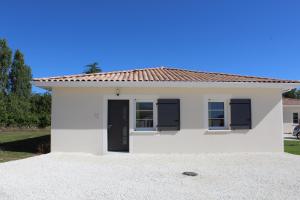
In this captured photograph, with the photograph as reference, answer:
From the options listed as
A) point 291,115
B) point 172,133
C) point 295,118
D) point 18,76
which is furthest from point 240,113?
point 18,76

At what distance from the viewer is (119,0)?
1507cm

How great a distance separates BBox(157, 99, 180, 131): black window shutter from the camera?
11.4 m

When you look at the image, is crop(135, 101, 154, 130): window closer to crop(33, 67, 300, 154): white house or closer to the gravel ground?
crop(33, 67, 300, 154): white house

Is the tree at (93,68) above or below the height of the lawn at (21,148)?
above

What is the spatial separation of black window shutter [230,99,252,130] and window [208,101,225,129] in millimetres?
451

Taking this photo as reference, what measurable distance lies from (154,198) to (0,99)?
2943cm

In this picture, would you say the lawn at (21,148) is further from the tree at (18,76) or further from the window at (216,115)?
the tree at (18,76)

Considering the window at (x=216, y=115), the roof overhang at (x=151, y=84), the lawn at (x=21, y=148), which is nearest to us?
the lawn at (x=21, y=148)

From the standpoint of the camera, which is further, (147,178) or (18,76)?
(18,76)

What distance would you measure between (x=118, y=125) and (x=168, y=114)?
2.13 m

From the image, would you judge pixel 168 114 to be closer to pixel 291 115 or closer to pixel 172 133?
pixel 172 133

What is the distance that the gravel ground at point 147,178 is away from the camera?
555cm

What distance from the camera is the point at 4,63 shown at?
41125mm

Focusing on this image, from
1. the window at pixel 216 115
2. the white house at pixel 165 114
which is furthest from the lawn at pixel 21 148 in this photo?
the window at pixel 216 115
